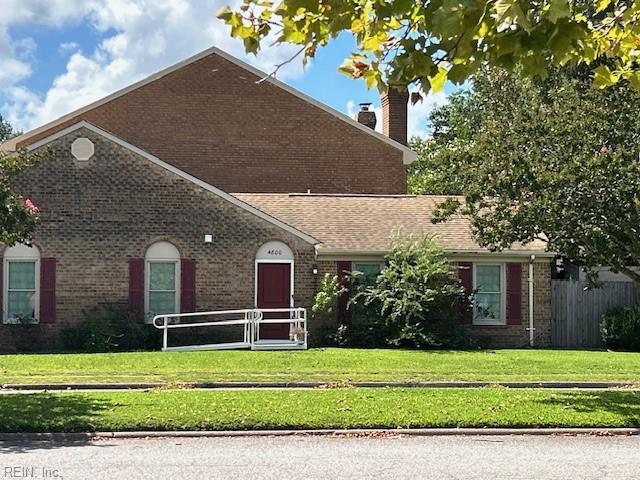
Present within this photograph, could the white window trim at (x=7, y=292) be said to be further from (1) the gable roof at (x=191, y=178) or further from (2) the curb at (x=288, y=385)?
(2) the curb at (x=288, y=385)

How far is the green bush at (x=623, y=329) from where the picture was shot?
21922 millimetres

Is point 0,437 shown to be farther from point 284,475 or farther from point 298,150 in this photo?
point 298,150

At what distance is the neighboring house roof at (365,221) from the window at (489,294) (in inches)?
29.2

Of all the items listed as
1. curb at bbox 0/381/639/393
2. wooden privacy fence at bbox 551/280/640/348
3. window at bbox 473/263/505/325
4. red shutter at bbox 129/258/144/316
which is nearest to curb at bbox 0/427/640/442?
curb at bbox 0/381/639/393

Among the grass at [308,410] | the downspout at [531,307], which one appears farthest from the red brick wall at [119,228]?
the grass at [308,410]

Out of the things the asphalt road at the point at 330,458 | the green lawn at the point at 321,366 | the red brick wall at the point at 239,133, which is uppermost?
the red brick wall at the point at 239,133

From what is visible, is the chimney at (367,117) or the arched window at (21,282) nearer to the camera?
the arched window at (21,282)

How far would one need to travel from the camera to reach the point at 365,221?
24141mm

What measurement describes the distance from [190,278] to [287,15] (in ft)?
55.7

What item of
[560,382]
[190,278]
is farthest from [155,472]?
[190,278]

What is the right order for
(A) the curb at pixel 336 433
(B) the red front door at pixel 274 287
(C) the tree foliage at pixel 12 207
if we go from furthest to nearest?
(B) the red front door at pixel 274 287, (C) the tree foliage at pixel 12 207, (A) the curb at pixel 336 433

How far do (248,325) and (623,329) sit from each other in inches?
397

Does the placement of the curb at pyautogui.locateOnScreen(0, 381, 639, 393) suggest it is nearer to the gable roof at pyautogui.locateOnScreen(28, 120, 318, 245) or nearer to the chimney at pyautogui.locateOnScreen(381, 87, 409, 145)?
the gable roof at pyautogui.locateOnScreen(28, 120, 318, 245)

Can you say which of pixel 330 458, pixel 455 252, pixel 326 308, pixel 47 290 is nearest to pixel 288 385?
pixel 330 458
